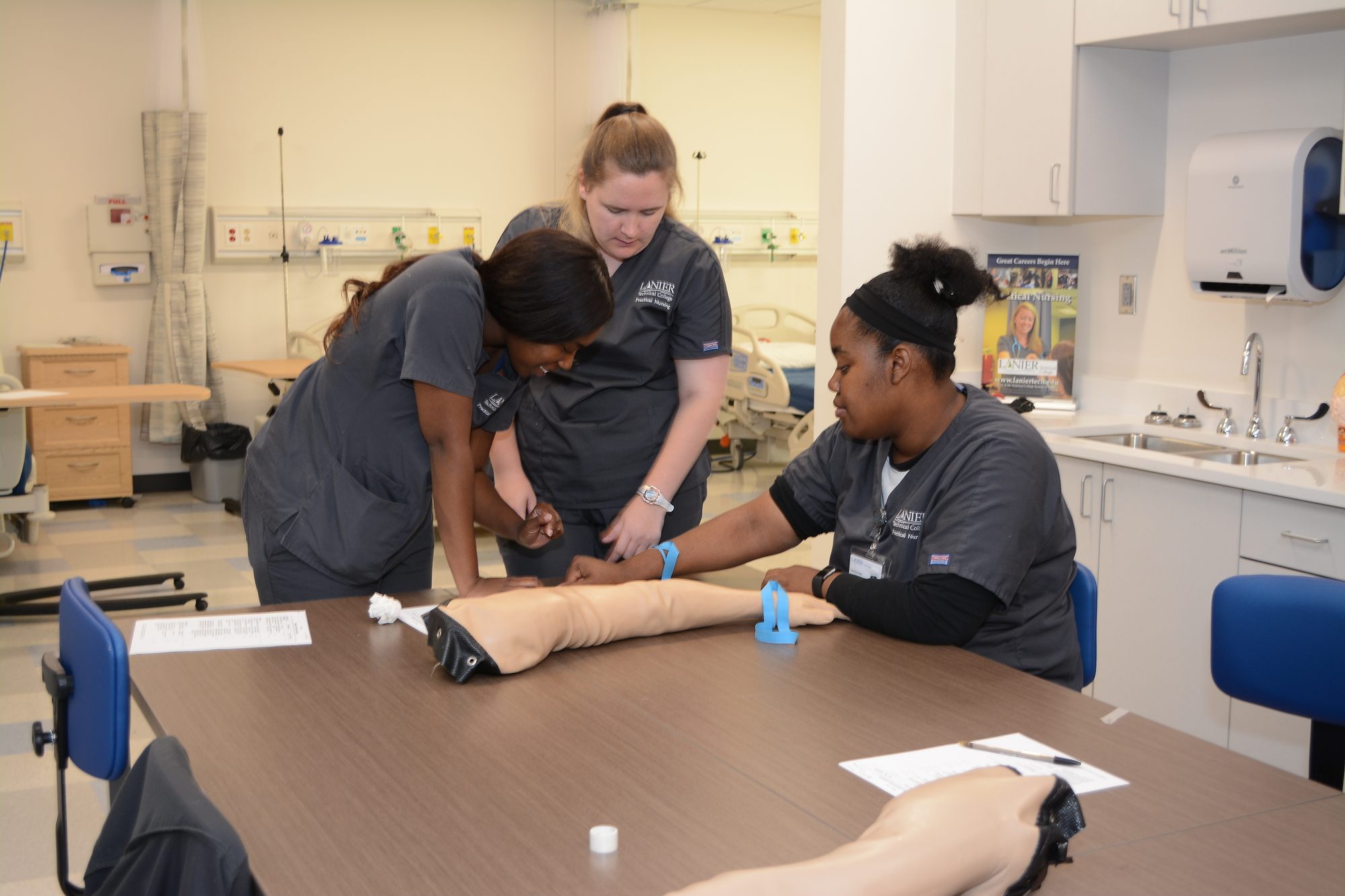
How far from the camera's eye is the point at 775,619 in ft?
6.39

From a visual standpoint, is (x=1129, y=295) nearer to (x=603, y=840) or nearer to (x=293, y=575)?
(x=293, y=575)

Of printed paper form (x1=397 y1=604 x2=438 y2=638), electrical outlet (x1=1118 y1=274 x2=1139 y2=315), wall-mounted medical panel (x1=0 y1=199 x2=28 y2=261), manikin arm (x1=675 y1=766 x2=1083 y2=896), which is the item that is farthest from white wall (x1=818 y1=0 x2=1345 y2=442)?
wall-mounted medical panel (x1=0 y1=199 x2=28 y2=261)

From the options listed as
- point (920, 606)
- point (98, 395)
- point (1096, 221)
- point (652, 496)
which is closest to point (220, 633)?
A: point (652, 496)

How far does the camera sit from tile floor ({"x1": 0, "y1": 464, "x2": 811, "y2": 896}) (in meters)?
2.83

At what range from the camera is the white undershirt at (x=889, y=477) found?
6.79ft

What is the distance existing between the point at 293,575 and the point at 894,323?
110 centimetres

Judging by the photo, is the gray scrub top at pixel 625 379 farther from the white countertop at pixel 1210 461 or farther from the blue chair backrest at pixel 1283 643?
the blue chair backrest at pixel 1283 643

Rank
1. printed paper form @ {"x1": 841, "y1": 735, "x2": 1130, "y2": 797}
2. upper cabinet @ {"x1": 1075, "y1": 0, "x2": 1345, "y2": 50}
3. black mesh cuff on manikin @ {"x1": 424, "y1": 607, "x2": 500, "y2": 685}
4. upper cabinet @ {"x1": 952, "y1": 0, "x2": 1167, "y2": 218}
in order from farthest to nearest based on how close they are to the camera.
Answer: upper cabinet @ {"x1": 952, "y1": 0, "x2": 1167, "y2": 218}
upper cabinet @ {"x1": 1075, "y1": 0, "x2": 1345, "y2": 50}
black mesh cuff on manikin @ {"x1": 424, "y1": 607, "x2": 500, "y2": 685}
printed paper form @ {"x1": 841, "y1": 735, "x2": 1130, "y2": 797}

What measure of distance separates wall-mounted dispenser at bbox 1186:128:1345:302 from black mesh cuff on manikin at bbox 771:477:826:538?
5.52ft

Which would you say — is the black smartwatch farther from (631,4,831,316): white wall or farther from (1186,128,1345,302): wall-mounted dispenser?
(631,4,831,316): white wall

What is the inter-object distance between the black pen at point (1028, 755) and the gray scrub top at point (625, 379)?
1.18 m

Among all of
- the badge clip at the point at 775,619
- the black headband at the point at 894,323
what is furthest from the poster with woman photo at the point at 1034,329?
the badge clip at the point at 775,619

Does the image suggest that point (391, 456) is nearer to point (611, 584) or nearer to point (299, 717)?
point (611, 584)

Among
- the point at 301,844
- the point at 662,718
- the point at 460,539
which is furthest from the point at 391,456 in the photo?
the point at 301,844
